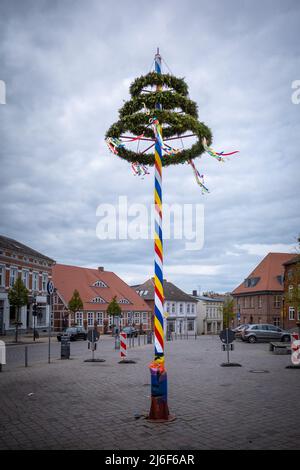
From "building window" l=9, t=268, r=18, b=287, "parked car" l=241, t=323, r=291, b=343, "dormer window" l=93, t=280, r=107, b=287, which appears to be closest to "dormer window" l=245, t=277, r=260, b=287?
"dormer window" l=93, t=280, r=107, b=287

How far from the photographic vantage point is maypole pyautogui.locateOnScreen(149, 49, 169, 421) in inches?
273

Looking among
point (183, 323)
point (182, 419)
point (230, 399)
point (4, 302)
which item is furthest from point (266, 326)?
point (183, 323)

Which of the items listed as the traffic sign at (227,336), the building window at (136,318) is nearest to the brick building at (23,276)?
the building window at (136,318)

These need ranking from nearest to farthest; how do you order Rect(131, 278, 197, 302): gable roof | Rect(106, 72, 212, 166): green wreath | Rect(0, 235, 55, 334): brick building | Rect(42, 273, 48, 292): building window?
1. Rect(106, 72, 212, 166): green wreath
2. Rect(0, 235, 55, 334): brick building
3. Rect(42, 273, 48, 292): building window
4. Rect(131, 278, 197, 302): gable roof

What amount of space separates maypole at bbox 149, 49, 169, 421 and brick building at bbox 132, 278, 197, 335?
6263 centimetres

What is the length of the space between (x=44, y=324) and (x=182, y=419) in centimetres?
4111

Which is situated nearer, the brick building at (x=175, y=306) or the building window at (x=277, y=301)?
the building window at (x=277, y=301)

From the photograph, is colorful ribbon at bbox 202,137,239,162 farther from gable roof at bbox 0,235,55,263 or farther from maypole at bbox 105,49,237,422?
gable roof at bbox 0,235,55,263

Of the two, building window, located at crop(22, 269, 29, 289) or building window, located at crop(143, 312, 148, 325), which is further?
building window, located at crop(143, 312, 148, 325)

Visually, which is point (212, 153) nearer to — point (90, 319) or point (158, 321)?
point (158, 321)

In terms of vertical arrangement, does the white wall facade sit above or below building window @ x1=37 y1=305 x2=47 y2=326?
below

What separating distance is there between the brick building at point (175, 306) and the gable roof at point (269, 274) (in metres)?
15.3

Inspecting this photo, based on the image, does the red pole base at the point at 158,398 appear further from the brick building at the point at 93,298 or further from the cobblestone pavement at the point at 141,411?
the brick building at the point at 93,298

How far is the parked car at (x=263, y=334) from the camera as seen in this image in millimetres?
33062
